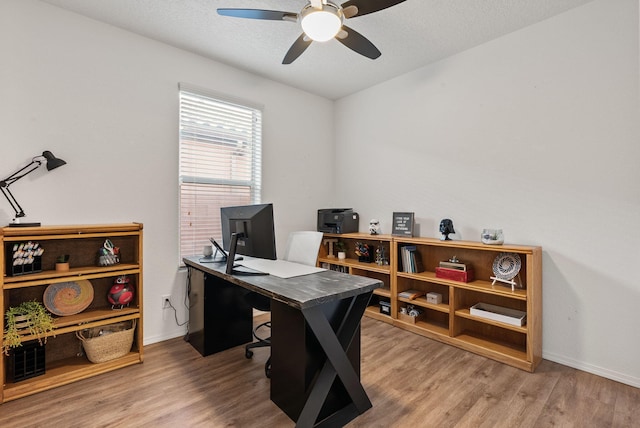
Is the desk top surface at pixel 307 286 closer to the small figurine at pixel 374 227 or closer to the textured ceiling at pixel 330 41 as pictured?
the small figurine at pixel 374 227

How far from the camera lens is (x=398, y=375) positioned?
221 centimetres

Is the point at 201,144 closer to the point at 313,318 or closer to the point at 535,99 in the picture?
the point at 313,318

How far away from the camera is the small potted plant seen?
188 cm

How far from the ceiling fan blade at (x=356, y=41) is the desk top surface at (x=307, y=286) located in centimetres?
162

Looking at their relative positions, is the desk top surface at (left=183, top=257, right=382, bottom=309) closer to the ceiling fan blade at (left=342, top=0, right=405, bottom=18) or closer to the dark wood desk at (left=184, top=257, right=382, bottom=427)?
the dark wood desk at (left=184, top=257, right=382, bottom=427)

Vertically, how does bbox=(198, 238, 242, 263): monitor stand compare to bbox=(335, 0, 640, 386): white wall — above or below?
below

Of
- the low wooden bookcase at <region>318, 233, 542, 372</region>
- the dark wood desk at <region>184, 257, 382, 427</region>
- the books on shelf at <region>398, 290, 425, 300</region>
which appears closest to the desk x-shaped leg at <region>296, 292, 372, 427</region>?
the dark wood desk at <region>184, 257, 382, 427</region>

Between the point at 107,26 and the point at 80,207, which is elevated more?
the point at 107,26

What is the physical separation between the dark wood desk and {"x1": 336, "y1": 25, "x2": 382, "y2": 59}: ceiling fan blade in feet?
5.33

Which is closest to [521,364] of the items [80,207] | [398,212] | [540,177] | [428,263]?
[428,263]

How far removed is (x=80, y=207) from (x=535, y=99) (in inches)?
148

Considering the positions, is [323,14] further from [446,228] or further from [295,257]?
[446,228]

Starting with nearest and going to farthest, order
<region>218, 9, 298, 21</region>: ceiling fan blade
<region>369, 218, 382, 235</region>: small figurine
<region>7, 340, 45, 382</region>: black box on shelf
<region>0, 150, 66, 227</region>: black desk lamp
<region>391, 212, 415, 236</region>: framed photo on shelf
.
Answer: <region>218, 9, 298, 21</region>: ceiling fan blade < <region>7, 340, 45, 382</region>: black box on shelf < <region>0, 150, 66, 227</region>: black desk lamp < <region>391, 212, 415, 236</region>: framed photo on shelf < <region>369, 218, 382, 235</region>: small figurine

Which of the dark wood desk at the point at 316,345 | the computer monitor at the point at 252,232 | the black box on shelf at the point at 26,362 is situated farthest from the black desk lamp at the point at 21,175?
the dark wood desk at the point at 316,345
